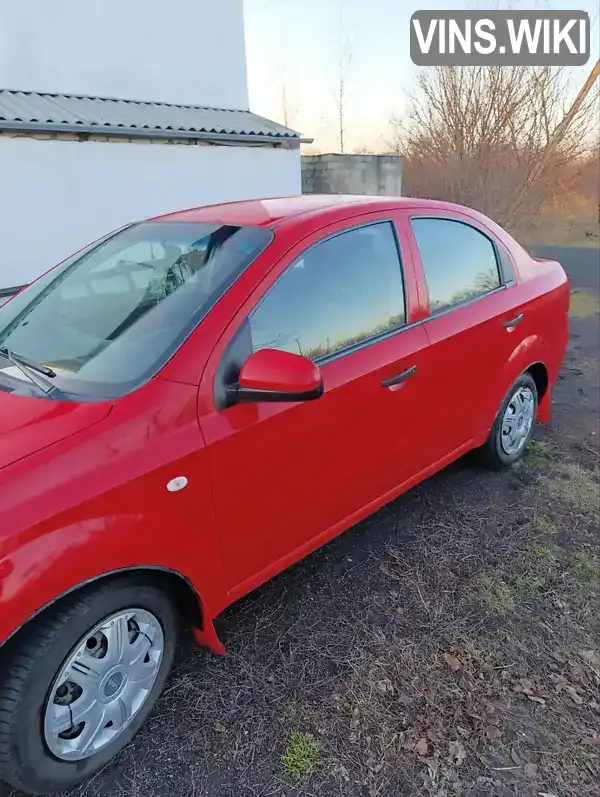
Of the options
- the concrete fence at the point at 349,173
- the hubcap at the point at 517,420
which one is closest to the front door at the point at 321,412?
the hubcap at the point at 517,420

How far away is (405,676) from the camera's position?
7.73 feet

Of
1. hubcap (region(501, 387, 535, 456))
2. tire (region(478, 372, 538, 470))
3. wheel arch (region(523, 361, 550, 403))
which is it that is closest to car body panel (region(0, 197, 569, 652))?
tire (region(478, 372, 538, 470))

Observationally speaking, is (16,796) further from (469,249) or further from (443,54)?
(443,54)

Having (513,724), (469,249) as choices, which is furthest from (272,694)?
(469,249)

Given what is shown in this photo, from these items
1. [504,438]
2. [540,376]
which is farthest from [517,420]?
[540,376]

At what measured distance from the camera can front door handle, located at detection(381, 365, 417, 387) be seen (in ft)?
8.69

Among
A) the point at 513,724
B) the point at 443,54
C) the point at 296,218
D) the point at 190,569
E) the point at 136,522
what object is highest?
the point at 443,54

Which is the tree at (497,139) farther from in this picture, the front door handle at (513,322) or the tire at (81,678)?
the tire at (81,678)

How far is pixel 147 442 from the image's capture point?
1.90 meters

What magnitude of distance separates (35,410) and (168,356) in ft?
1.48

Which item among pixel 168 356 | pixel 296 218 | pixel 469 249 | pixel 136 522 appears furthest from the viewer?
pixel 469 249

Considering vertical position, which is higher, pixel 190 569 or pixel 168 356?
pixel 168 356

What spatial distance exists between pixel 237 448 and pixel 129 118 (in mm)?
7198

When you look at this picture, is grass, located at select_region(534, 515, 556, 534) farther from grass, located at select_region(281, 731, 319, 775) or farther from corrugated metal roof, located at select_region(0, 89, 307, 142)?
corrugated metal roof, located at select_region(0, 89, 307, 142)
